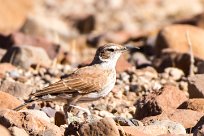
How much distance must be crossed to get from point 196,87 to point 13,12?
13.5 meters

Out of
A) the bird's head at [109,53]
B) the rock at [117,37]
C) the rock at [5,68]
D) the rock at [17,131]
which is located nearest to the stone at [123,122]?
the rock at [17,131]

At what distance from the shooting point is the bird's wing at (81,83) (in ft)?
31.6

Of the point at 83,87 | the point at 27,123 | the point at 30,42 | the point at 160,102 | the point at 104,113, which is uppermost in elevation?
the point at 30,42

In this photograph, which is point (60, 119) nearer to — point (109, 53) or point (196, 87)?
point (109, 53)

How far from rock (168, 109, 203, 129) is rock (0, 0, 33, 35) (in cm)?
1263

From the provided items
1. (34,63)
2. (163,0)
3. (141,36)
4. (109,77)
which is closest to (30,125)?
(109,77)

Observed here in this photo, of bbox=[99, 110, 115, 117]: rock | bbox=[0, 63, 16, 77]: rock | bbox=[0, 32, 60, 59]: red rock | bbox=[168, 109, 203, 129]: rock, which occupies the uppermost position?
bbox=[0, 32, 60, 59]: red rock

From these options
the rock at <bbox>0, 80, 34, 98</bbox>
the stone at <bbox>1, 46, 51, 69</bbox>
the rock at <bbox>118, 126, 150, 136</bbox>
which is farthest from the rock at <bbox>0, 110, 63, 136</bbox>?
the stone at <bbox>1, 46, 51, 69</bbox>

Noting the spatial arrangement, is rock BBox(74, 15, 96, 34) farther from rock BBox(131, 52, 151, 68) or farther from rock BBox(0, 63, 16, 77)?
rock BBox(0, 63, 16, 77)

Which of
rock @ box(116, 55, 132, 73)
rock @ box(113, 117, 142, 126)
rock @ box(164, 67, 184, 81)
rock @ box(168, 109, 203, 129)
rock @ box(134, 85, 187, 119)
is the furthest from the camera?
rock @ box(116, 55, 132, 73)

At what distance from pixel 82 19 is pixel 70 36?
133 centimetres

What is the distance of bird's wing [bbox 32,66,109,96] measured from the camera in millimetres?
9639

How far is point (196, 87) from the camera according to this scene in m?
10.7

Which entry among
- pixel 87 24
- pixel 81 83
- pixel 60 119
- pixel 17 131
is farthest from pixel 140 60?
pixel 87 24
